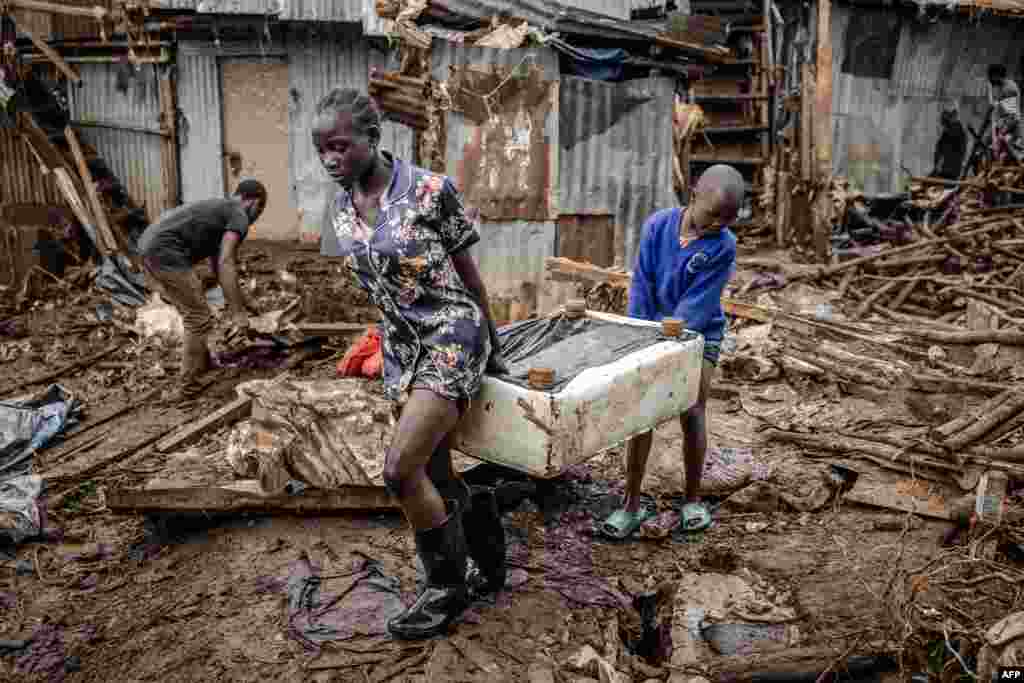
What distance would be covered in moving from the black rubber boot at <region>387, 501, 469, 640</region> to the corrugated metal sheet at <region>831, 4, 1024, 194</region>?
506 inches

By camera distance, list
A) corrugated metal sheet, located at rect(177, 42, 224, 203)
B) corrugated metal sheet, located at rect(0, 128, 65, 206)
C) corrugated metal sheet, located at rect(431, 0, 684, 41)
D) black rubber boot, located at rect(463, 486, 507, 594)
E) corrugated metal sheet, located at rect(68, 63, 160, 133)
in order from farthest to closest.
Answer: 1. corrugated metal sheet, located at rect(68, 63, 160, 133)
2. corrugated metal sheet, located at rect(177, 42, 224, 203)
3. corrugated metal sheet, located at rect(0, 128, 65, 206)
4. corrugated metal sheet, located at rect(431, 0, 684, 41)
5. black rubber boot, located at rect(463, 486, 507, 594)

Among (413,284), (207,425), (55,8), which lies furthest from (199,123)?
(413,284)

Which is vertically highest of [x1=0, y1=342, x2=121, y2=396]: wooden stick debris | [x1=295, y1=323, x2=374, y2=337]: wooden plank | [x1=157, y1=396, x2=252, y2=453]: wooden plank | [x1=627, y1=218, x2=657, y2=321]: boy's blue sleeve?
[x1=627, y1=218, x2=657, y2=321]: boy's blue sleeve

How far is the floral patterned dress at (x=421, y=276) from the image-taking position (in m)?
3.02

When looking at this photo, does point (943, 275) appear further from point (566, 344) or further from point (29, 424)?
point (29, 424)

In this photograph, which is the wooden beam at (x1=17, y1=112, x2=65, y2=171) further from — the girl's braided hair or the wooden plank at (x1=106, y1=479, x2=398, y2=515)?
the girl's braided hair

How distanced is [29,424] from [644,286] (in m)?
4.93

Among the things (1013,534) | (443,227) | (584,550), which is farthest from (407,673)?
(1013,534)

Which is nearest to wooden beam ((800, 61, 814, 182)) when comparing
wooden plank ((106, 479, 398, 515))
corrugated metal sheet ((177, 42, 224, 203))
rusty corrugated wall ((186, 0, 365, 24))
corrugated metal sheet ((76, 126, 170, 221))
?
rusty corrugated wall ((186, 0, 365, 24))

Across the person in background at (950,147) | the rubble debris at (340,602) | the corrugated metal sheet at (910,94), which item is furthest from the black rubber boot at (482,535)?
the person in background at (950,147)

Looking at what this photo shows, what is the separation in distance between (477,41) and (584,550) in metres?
5.03

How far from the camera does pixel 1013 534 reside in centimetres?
378

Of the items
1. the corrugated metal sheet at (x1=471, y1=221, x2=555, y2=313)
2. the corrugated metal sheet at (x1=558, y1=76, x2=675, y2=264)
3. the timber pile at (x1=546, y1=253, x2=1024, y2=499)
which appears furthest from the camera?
the corrugated metal sheet at (x1=558, y1=76, x2=675, y2=264)

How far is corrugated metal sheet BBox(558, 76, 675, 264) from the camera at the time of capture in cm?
843
